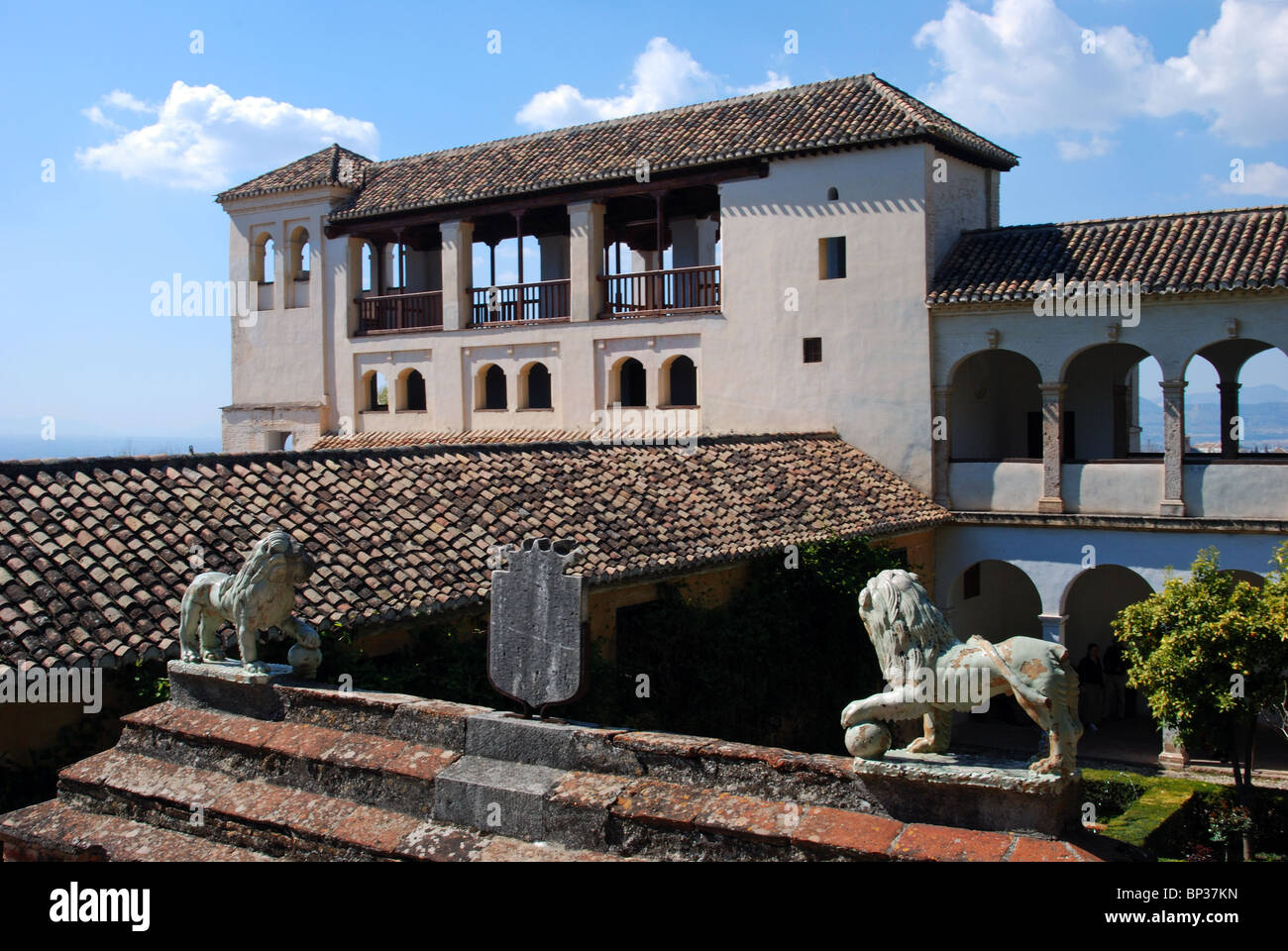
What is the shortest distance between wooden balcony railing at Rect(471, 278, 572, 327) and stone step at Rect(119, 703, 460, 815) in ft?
58.8

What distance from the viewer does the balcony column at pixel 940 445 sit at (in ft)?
68.5

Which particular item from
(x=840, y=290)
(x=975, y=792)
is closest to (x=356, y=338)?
(x=840, y=290)

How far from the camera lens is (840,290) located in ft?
71.3

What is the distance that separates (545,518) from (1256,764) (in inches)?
470

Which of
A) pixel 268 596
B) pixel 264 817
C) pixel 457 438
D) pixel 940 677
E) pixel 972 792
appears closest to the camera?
pixel 972 792

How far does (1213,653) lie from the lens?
46.2ft

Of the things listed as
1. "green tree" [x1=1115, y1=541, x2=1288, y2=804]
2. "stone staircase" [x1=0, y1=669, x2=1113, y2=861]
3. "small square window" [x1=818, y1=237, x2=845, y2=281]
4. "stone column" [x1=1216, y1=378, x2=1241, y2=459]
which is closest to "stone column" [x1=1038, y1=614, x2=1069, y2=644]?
"stone column" [x1=1216, y1=378, x2=1241, y2=459]

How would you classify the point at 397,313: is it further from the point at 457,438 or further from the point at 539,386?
the point at 457,438

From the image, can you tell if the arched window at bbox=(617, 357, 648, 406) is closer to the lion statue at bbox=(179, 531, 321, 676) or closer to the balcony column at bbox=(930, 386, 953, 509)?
the balcony column at bbox=(930, 386, 953, 509)

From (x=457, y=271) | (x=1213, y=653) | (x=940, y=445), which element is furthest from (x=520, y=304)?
(x=1213, y=653)

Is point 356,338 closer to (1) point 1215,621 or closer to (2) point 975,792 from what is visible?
(1) point 1215,621

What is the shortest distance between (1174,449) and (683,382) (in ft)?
34.9

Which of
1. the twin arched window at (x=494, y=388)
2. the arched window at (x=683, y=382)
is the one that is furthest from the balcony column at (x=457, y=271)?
the arched window at (x=683, y=382)
